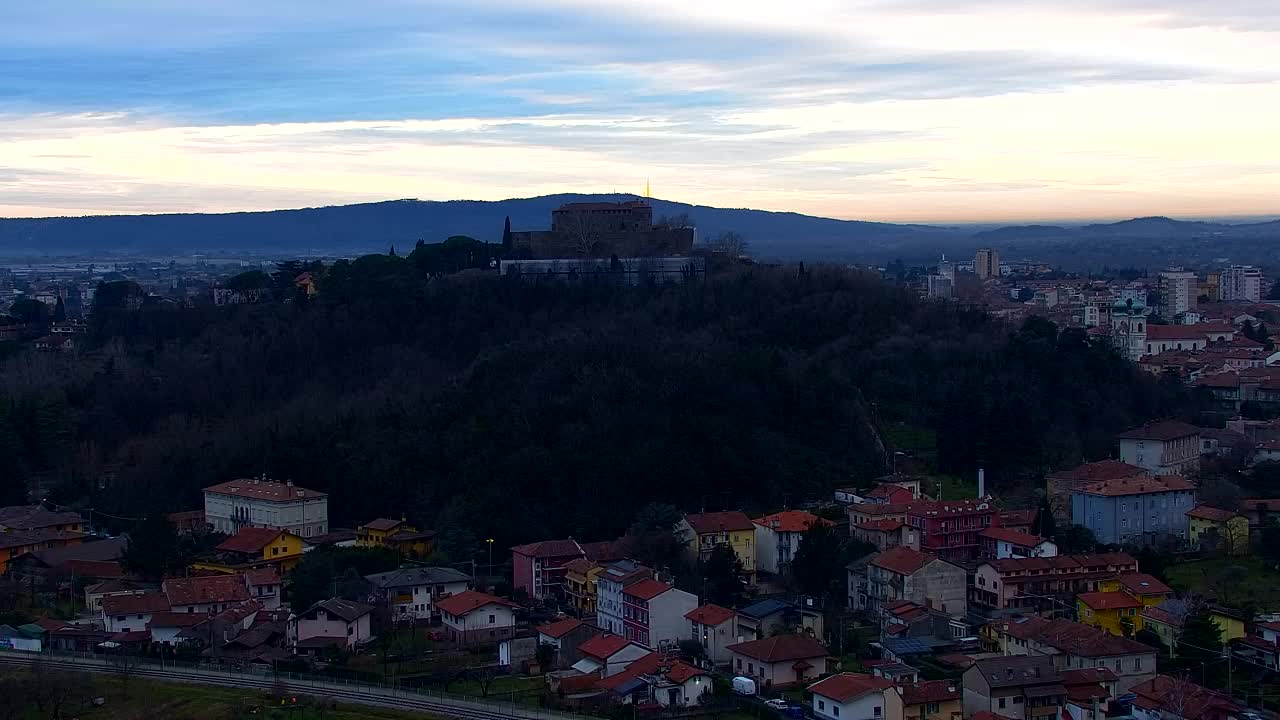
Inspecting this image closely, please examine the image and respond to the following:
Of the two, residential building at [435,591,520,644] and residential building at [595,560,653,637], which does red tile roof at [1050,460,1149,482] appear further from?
residential building at [435,591,520,644]

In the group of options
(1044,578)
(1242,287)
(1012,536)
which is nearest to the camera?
(1044,578)

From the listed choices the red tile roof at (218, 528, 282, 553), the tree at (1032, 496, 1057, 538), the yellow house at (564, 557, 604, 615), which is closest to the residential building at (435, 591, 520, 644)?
the yellow house at (564, 557, 604, 615)

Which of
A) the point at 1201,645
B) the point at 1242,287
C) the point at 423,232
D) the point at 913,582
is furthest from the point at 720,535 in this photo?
Answer: the point at 423,232

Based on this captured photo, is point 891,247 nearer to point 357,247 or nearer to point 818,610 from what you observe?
point 357,247

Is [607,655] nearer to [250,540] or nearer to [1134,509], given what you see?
[250,540]

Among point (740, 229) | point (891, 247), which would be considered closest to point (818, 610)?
point (740, 229)

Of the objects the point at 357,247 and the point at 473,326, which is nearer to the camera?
the point at 473,326

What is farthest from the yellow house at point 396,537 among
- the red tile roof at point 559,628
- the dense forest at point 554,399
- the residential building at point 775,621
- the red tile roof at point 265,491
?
the residential building at point 775,621
